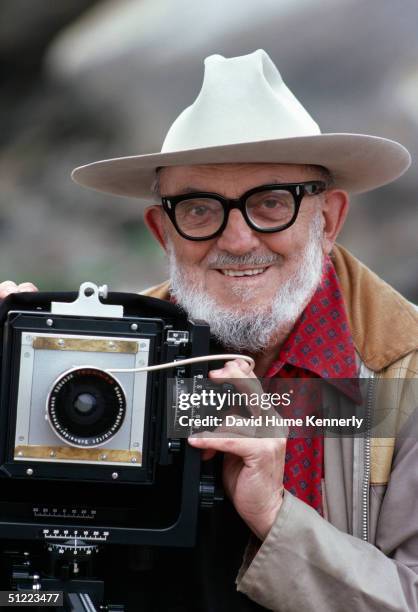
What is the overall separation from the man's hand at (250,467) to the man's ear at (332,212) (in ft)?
2.05

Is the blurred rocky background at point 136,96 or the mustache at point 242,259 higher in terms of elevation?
the blurred rocky background at point 136,96

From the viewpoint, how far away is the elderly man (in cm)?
181

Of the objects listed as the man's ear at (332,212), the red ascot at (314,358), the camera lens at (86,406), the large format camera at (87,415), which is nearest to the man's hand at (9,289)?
the large format camera at (87,415)

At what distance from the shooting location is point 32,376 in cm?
162

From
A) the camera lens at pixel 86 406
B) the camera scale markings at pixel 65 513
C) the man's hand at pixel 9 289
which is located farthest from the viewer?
the man's hand at pixel 9 289

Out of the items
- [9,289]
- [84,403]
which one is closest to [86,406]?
[84,403]

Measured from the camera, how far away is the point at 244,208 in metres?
2.05

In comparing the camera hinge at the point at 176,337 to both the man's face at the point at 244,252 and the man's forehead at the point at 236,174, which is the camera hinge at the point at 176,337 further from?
the man's forehead at the point at 236,174

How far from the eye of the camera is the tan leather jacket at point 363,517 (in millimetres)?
1789

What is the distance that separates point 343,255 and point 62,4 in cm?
124

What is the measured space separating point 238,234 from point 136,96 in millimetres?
1054

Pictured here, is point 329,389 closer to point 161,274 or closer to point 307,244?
point 307,244

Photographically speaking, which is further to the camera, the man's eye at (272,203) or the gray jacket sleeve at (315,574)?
the man's eye at (272,203)

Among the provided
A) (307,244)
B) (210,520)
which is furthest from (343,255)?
(210,520)
